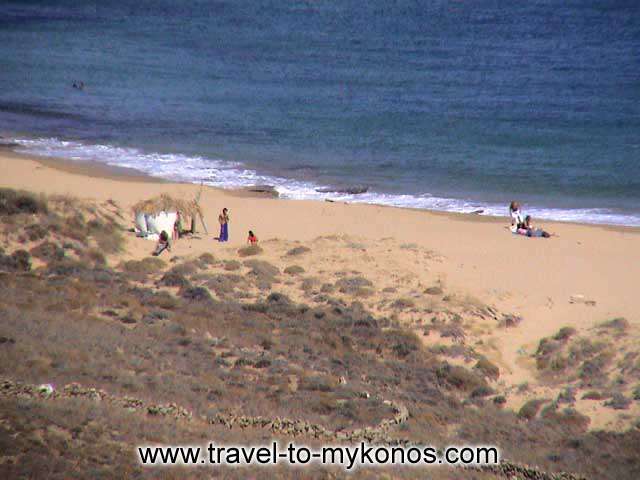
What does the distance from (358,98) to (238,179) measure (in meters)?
15.5

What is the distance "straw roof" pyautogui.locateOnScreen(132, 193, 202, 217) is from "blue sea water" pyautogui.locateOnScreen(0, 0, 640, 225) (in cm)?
870

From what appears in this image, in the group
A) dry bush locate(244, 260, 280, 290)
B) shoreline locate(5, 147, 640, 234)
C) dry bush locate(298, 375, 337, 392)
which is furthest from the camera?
shoreline locate(5, 147, 640, 234)

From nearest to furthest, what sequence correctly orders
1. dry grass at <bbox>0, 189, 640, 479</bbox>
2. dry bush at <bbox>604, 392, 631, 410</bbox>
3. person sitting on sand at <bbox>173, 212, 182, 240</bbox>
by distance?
dry grass at <bbox>0, 189, 640, 479</bbox>
dry bush at <bbox>604, 392, 631, 410</bbox>
person sitting on sand at <bbox>173, 212, 182, 240</bbox>

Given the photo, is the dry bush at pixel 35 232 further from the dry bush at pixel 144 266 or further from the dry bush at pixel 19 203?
the dry bush at pixel 144 266

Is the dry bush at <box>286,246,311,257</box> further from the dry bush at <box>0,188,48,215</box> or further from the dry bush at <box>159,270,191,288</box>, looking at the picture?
the dry bush at <box>0,188,48,215</box>

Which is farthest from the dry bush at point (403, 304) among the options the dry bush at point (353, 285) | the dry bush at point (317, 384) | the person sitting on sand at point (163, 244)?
the person sitting on sand at point (163, 244)

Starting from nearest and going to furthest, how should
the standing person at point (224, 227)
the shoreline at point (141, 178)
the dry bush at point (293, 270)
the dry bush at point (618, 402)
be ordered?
1. the dry bush at point (618, 402)
2. the dry bush at point (293, 270)
3. the standing person at point (224, 227)
4. the shoreline at point (141, 178)

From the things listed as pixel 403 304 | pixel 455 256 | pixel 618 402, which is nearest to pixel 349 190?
pixel 455 256

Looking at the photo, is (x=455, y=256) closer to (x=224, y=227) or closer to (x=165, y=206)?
(x=224, y=227)

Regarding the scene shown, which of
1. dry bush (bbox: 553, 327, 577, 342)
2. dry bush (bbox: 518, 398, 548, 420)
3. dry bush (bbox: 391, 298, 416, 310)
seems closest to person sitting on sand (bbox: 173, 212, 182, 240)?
dry bush (bbox: 391, 298, 416, 310)

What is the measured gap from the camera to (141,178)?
36250 mm

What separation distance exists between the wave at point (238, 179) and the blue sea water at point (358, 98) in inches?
5.3

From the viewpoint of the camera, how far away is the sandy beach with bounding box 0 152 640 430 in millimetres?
20406

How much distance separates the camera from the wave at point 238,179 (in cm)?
3338
